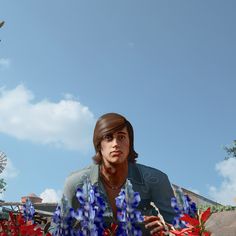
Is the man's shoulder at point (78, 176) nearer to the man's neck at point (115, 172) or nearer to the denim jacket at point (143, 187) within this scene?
the denim jacket at point (143, 187)

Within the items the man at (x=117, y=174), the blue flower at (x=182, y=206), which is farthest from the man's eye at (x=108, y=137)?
the blue flower at (x=182, y=206)

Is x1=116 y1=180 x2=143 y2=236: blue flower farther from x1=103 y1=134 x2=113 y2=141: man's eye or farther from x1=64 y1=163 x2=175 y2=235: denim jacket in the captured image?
x1=103 y1=134 x2=113 y2=141: man's eye

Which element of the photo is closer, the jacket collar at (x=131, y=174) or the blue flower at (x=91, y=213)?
the blue flower at (x=91, y=213)

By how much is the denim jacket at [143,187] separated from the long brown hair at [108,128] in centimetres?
11

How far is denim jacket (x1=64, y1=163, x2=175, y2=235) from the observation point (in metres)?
3.24

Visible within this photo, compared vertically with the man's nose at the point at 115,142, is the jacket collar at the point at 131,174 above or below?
below

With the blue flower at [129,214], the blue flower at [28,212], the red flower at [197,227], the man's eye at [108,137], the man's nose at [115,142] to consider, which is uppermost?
the man's eye at [108,137]

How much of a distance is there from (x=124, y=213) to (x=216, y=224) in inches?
548

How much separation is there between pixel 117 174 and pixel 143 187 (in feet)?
0.73

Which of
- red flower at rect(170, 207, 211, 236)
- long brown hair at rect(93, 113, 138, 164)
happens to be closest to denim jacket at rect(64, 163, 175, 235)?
long brown hair at rect(93, 113, 138, 164)

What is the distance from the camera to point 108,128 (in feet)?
10.7

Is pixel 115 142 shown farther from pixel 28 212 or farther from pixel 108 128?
pixel 28 212

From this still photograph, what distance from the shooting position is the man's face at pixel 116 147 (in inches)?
126

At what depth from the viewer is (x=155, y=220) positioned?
243cm
